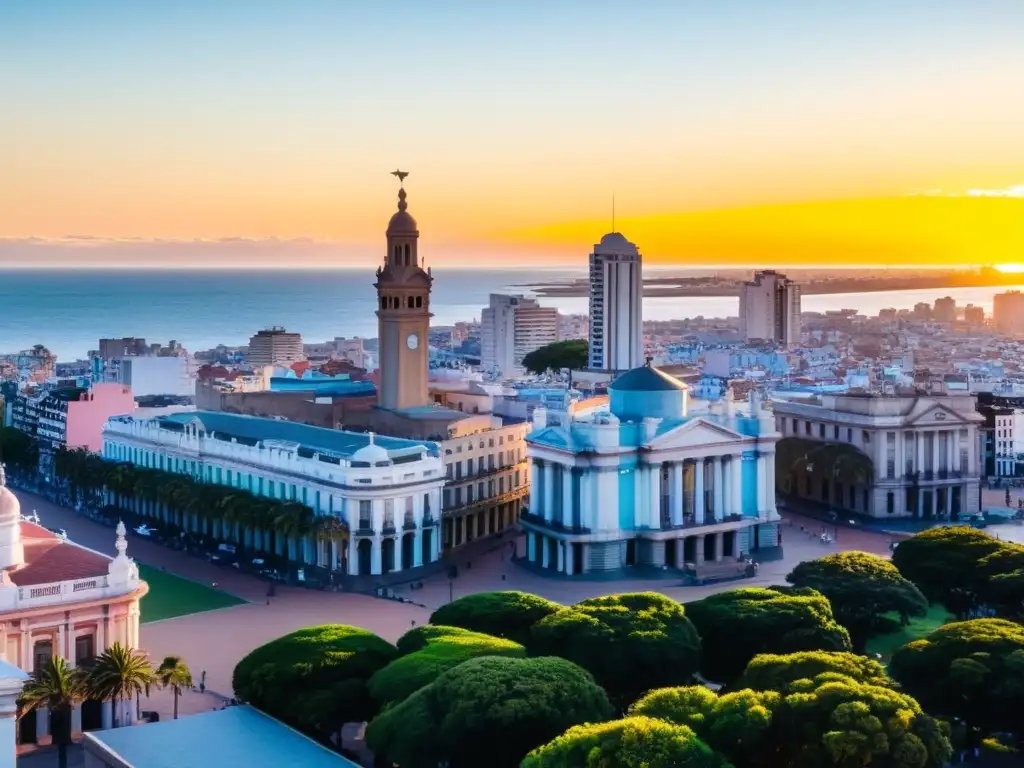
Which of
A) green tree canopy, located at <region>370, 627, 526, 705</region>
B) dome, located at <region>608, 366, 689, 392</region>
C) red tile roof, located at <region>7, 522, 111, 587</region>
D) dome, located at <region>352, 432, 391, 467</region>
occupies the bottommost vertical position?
green tree canopy, located at <region>370, 627, 526, 705</region>

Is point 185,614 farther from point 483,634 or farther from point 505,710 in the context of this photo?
point 505,710

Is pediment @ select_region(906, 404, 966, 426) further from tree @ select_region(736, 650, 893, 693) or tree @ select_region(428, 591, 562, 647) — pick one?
tree @ select_region(736, 650, 893, 693)

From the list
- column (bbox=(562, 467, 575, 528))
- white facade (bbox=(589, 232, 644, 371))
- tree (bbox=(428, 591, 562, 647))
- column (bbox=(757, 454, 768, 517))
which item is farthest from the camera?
white facade (bbox=(589, 232, 644, 371))

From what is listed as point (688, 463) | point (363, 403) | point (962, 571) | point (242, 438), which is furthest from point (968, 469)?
point (242, 438)

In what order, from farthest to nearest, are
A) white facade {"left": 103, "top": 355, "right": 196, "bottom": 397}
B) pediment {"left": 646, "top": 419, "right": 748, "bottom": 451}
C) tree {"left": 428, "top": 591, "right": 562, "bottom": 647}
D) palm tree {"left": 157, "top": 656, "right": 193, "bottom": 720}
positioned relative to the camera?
white facade {"left": 103, "top": 355, "right": 196, "bottom": 397} → pediment {"left": 646, "top": 419, "right": 748, "bottom": 451} → tree {"left": 428, "top": 591, "right": 562, "bottom": 647} → palm tree {"left": 157, "top": 656, "right": 193, "bottom": 720}

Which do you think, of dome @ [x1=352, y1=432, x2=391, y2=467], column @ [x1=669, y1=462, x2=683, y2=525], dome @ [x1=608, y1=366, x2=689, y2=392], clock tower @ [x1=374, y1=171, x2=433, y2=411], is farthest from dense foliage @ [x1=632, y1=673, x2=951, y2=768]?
clock tower @ [x1=374, y1=171, x2=433, y2=411]

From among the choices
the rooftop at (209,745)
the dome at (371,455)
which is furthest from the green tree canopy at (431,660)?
the dome at (371,455)

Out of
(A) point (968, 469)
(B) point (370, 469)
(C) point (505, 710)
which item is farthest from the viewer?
(A) point (968, 469)

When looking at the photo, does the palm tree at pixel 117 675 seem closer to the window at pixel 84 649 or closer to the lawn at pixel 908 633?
the window at pixel 84 649
